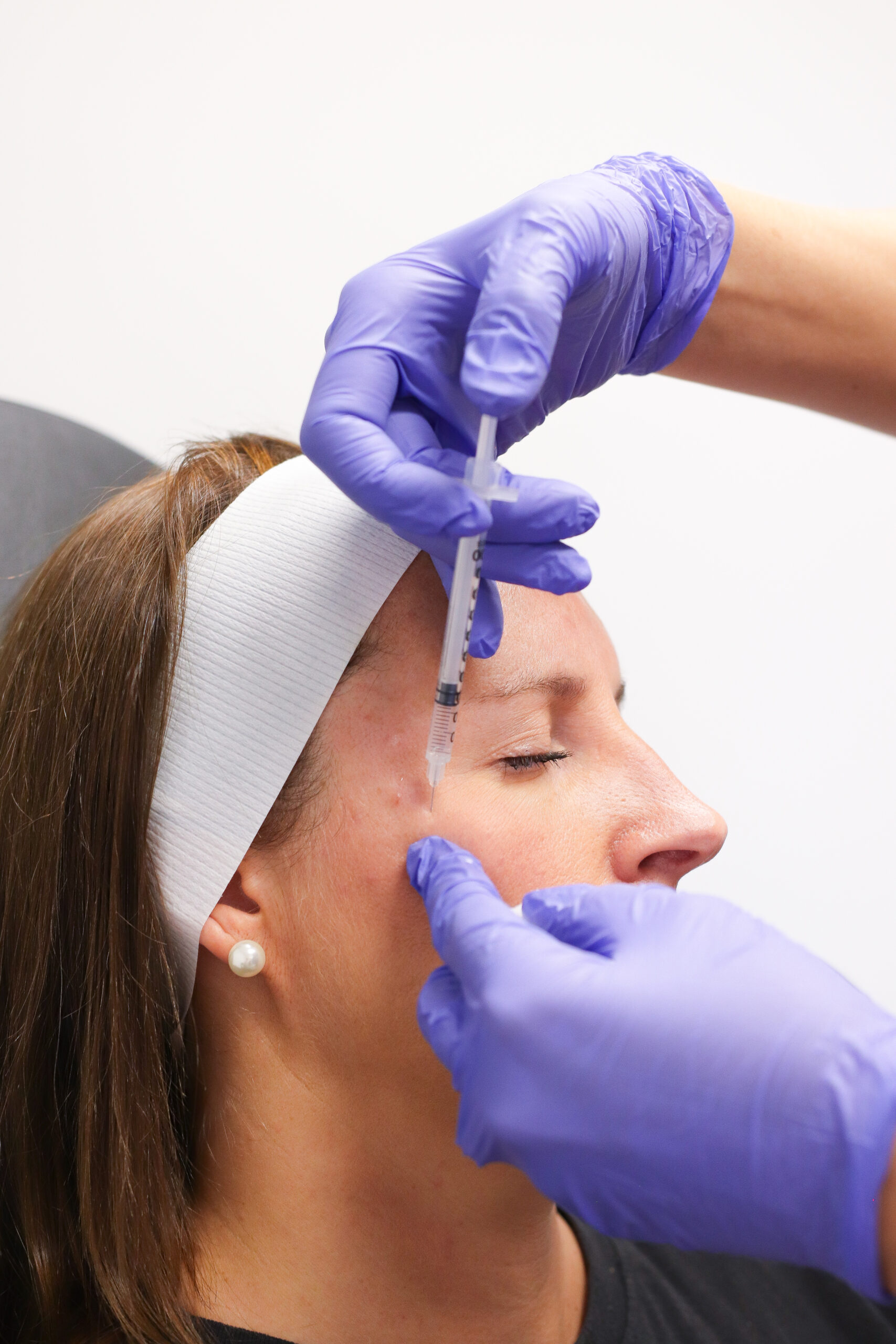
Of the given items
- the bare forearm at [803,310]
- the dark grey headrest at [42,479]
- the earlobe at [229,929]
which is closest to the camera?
the earlobe at [229,929]

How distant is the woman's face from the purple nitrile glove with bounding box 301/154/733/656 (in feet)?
0.33

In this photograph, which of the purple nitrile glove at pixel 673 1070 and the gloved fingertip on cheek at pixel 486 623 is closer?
the purple nitrile glove at pixel 673 1070

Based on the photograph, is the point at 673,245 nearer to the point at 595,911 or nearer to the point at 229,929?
the point at 595,911

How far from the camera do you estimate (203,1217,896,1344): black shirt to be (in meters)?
1.25

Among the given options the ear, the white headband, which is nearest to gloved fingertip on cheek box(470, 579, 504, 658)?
the white headband

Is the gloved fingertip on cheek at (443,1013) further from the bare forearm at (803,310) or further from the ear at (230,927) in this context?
the bare forearm at (803,310)

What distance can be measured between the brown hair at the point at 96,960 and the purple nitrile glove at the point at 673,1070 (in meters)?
0.37

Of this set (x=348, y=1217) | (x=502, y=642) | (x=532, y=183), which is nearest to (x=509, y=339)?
(x=502, y=642)

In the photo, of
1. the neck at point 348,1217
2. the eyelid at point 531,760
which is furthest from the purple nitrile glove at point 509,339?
the neck at point 348,1217

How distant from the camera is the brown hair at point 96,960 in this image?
1088 mm

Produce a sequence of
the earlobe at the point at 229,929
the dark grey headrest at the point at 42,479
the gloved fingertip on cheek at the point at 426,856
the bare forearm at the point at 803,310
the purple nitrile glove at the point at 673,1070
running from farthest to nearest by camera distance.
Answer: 1. the dark grey headrest at the point at 42,479
2. the bare forearm at the point at 803,310
3. the earlobe at the point at 229,929
4. the gloved fingertip on cheek at the point at 426,856
5. the purple nitrile glove at the point at 673,1070

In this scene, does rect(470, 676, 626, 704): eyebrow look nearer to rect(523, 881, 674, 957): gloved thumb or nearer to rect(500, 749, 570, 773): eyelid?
rect(500, 749, 570, 773): eyelid

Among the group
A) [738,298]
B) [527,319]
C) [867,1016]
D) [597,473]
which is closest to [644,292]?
[738,298]

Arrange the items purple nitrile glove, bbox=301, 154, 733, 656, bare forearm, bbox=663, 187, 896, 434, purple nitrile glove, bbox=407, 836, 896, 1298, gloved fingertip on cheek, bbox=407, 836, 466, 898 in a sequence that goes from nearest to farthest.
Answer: purple nitrile glove, bbox=407, 836, 896, 1298
purple nitrile glove, bbox=301, 154, 733, 656
gloved fingertip on cheek, bbox=407, 836, 466, 898
bare forearm, bbox=663, 187, 896, 434
